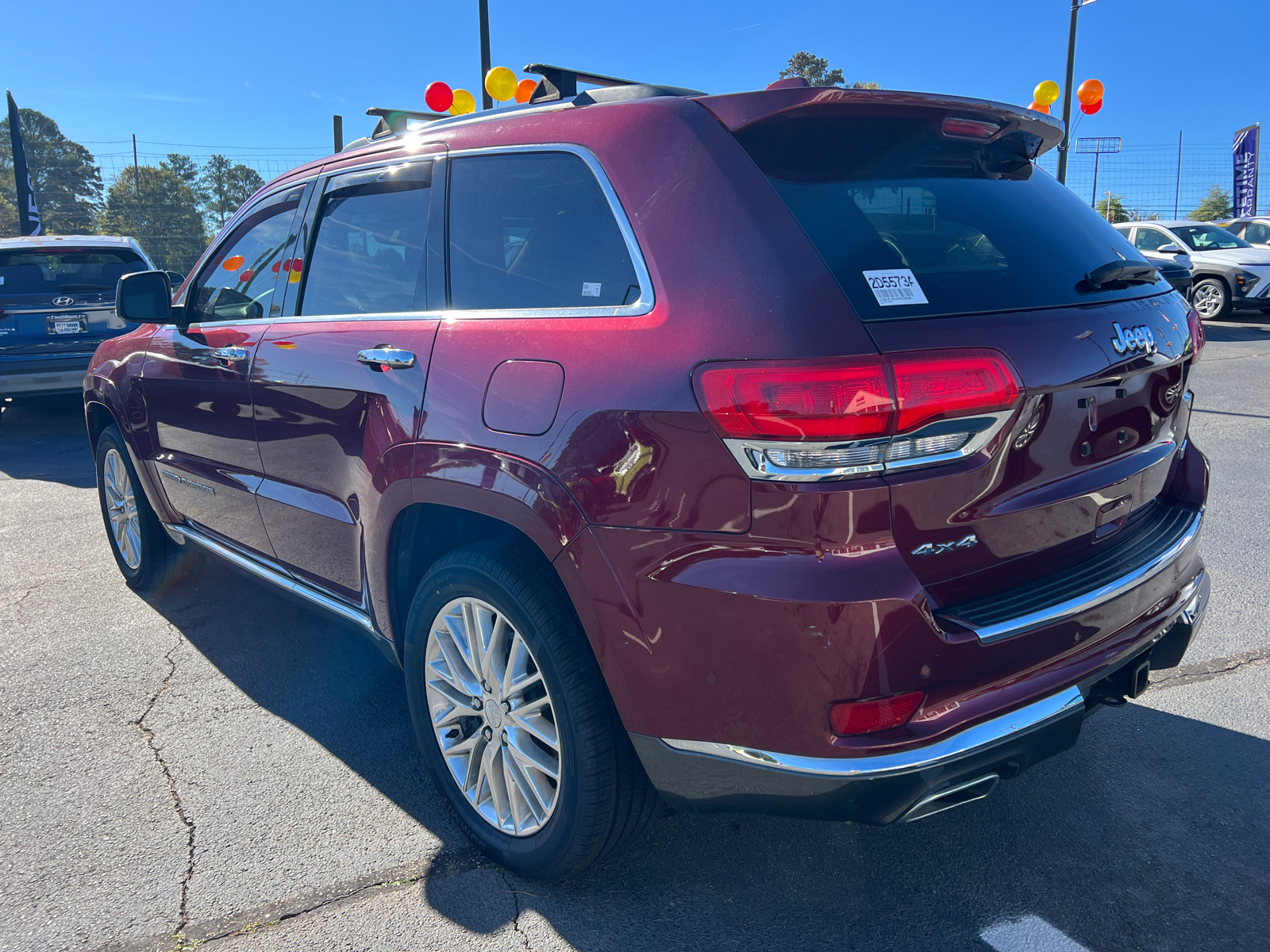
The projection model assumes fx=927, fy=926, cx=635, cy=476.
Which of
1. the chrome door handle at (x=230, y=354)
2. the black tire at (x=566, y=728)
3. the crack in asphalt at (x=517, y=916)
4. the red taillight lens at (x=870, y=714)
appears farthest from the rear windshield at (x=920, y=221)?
the chrome door handle at (x=230, y=354)

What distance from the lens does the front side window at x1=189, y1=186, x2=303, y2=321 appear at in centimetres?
334

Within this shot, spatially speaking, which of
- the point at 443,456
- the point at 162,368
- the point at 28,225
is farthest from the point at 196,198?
the point at 443,456

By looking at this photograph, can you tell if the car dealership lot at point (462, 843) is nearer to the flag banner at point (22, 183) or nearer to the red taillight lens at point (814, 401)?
the red taillight lens at point (814, 401)

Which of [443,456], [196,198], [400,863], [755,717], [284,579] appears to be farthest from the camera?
[196,198]

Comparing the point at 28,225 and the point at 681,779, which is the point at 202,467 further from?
the point at 28,225

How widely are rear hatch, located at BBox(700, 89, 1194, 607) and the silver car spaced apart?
566 inches

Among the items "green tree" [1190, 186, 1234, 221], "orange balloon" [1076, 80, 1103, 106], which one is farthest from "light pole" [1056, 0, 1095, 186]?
"green tree" [1190, 186, 1234, 221]

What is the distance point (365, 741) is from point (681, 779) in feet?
5.10

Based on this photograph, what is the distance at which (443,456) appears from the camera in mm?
2312

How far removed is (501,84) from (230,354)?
1.95 m

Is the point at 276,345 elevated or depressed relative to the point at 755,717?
elevated

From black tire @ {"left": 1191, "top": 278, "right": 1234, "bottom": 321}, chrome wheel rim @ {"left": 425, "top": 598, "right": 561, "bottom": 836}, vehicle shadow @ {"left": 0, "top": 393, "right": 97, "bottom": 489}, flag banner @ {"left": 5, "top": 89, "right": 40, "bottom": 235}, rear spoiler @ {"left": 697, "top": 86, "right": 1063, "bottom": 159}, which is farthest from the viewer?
flag banner @ {"left": 5, "top": 89, "right": 40, "bottom": 235}

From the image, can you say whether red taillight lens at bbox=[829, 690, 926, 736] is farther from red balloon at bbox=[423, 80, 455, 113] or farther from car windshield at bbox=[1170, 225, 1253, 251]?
car windshield at bbox=[1170, 225, 1253, 251]

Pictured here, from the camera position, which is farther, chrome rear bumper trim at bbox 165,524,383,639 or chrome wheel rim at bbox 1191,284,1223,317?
chrome wheel rim at bbox 1191,284,1223,317
